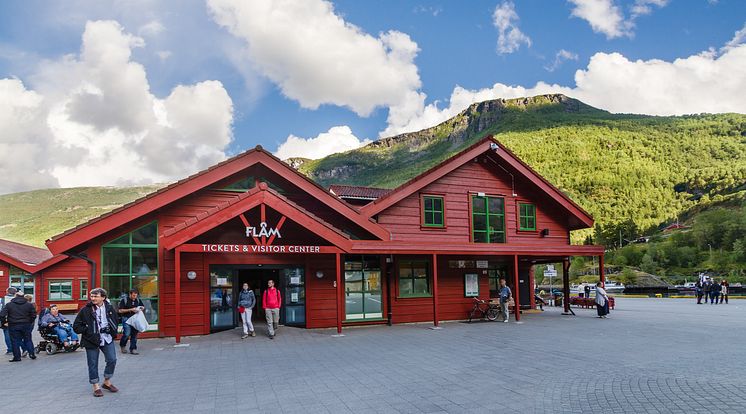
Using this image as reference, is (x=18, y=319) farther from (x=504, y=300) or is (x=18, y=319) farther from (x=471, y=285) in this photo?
(x=471, y=285)

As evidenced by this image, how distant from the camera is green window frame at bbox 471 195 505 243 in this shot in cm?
1927

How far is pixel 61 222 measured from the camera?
119 metres

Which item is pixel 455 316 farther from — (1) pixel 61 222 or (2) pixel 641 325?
(1) pixel 61 222

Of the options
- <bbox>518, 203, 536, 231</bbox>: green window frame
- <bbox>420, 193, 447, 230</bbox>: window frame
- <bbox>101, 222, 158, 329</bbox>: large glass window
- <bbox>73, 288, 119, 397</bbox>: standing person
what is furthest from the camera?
<bbox>518, 203, 536, 231</bbox>: green window frame

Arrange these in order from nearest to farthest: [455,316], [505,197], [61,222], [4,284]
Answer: [455,316] < [505,197] < [4,284] < [61,222]

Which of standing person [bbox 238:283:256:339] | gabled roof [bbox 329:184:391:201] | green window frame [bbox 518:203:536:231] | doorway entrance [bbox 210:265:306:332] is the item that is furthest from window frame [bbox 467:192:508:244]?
standing person [bbox 238:283:256:339]

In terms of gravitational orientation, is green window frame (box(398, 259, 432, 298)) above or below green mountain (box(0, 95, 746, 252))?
below

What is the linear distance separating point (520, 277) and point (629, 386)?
15.5m

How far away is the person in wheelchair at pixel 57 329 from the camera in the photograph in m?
12.5

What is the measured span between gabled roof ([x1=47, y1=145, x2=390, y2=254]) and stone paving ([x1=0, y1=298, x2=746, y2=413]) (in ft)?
9.69

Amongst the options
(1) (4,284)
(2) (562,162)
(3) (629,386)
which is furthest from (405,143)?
(3) (629,386)

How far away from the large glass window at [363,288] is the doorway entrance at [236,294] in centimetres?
155

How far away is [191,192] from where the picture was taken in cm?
1452

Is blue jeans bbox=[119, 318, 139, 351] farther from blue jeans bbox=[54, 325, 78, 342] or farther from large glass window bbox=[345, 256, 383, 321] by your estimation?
large glass window bbox=[345, 256, 383, 321]
